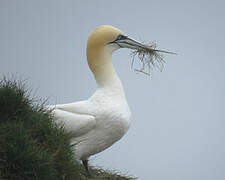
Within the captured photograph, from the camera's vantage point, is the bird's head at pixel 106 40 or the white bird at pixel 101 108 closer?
the white bird at pixel 101 108

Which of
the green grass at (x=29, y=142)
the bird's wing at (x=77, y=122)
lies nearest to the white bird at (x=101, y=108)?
the bird's wing at (x=77, y=122)

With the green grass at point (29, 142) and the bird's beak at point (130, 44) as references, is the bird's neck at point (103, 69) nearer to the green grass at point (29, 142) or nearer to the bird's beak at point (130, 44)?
the bird's beak at point (130, 44)

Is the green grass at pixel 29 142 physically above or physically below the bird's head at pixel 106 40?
below

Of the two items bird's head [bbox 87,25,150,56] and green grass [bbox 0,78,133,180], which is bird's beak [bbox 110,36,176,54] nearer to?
bird's head [bbox 87,25,150,56]

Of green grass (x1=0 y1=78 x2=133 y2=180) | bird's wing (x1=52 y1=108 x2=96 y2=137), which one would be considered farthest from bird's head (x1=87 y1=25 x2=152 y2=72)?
green grass (x1=0 y1=78 x2=133 y2=180)

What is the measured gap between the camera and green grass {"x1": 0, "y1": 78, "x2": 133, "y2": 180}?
7.23 meters

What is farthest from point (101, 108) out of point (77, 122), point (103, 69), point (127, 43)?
point (127, 43)

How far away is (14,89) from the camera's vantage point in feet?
27.1

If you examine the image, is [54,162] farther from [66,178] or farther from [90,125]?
[90,125]

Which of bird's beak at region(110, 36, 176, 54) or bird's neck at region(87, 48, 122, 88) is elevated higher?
bird's beak at region(110, 36, 176, 54)

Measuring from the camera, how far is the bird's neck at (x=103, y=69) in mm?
11625

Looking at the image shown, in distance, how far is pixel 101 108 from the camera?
11.0 metres

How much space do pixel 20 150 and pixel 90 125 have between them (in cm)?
372

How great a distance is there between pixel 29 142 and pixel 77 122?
3515 mm
